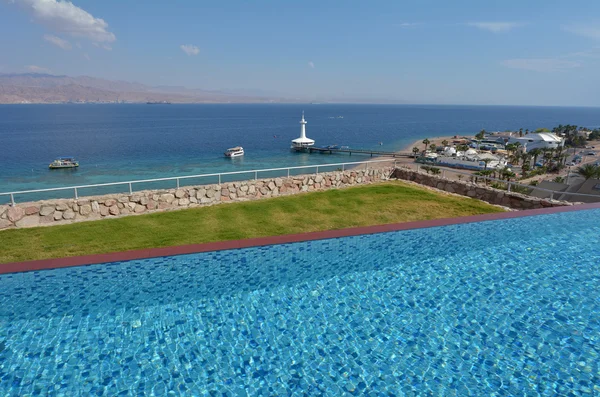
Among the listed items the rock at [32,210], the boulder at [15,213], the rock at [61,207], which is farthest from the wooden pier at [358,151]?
the boulder at [15,213]

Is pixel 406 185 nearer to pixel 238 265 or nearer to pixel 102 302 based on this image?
pixel 238 265

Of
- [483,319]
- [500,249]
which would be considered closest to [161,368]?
[483,319]

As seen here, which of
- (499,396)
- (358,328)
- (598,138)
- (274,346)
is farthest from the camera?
(598,138)

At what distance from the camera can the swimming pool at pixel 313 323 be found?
181 inches

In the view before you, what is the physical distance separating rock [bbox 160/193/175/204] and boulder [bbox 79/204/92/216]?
189cm

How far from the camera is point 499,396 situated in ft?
14.3

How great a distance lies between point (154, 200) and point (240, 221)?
2.85 meters

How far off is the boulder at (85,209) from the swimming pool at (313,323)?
3662mm

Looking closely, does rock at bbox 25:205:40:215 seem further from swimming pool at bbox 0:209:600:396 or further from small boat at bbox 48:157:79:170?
small boat at bbox 48:157:79:170

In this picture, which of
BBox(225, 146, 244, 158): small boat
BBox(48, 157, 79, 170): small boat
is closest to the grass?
BBox(48, 157, 79, 170): small boat

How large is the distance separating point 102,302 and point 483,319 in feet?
19.8

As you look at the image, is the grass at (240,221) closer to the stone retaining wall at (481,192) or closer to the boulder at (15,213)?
the boulder at (15,213)

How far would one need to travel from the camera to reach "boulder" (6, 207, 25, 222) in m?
9.34

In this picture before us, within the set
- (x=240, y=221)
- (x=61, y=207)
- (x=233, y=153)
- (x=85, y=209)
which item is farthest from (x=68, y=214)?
(x=233, y=153)
